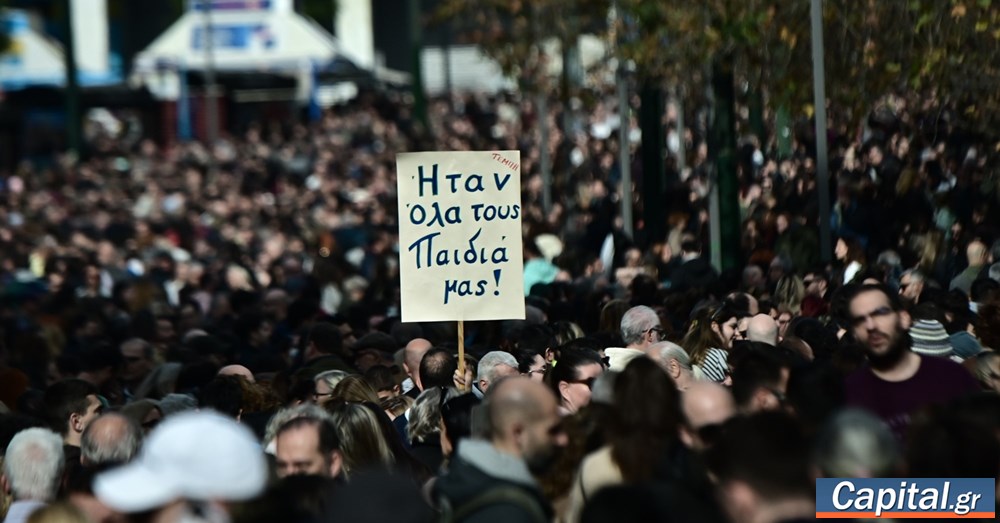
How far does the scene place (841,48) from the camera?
16.0 m

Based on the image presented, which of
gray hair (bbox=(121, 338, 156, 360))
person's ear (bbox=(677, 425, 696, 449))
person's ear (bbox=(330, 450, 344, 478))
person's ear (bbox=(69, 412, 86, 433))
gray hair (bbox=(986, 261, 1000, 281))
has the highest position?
person's ear (bbox=(677, 425, 696, 449))

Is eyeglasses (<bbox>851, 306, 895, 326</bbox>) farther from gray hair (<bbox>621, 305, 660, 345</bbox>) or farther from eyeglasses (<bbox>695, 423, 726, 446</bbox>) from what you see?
gray hair (<bbox>621, 305, 660, 345</bbox>)

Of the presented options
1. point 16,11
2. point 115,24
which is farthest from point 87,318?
point 115,24

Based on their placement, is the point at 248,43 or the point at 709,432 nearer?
the point at 709,432

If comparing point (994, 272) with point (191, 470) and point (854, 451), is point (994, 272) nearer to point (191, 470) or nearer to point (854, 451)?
point (854, 451)

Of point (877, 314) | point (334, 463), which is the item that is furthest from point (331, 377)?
point (877, 314)

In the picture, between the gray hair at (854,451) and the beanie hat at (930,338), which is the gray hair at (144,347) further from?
the gray hair at (854,451)

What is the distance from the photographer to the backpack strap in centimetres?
536

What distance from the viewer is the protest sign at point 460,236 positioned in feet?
33.8

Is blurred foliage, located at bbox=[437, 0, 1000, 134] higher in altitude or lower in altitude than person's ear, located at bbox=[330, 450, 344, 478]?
higher

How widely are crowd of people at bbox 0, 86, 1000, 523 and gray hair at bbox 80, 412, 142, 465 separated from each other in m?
0.01

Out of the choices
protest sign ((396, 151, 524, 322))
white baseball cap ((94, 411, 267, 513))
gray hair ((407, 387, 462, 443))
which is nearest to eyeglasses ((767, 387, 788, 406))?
gray hair ((407, 387, 462, 443))

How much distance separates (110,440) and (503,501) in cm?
230

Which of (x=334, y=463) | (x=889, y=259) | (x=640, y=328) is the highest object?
(x=334, y=463)
